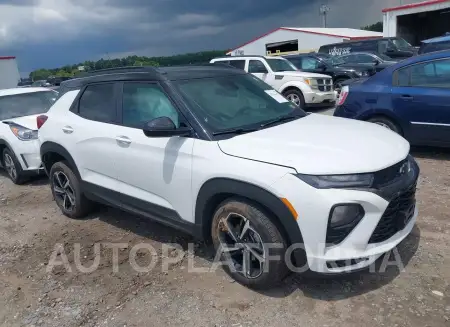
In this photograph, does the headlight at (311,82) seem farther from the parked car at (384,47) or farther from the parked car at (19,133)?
the parked car at (19,133)

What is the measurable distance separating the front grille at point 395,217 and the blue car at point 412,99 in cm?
318

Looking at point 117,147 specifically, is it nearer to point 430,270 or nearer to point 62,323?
point 62,323

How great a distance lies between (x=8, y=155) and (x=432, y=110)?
6.77m

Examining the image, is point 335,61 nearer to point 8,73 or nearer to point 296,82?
point 296,82

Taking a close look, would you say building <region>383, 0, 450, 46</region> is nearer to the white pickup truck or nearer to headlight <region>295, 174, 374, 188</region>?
the white pickup truck

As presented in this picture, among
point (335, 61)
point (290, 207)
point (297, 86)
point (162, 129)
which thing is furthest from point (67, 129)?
point (335, 61)

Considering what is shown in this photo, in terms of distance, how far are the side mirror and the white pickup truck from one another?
26.6ft

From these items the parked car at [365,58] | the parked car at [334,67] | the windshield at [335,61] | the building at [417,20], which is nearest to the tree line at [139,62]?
the parked car at [334,67]

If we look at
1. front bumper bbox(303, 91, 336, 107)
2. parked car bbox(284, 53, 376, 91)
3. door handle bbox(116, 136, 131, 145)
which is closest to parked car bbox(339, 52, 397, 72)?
parked car bbox(284, 53, 376, 91)

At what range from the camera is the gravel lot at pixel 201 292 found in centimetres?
290

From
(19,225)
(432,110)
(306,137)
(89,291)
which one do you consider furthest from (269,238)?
(432,110)

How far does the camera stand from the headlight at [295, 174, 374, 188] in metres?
2.69

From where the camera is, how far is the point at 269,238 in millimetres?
2916

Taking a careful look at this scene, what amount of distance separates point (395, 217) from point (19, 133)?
589cm
